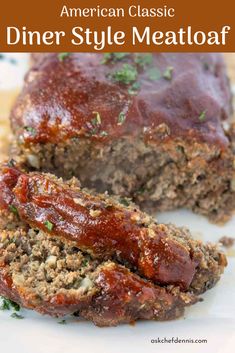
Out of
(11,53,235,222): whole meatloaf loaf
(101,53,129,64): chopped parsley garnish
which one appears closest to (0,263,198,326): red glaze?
(11,53,235,222): whole meatloaf loaf

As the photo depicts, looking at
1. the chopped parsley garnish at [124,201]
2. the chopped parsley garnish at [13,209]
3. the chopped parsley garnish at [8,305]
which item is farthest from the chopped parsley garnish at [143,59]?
the chopped parsley garnish at [8,305]

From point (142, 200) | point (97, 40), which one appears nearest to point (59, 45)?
point (97, 40)

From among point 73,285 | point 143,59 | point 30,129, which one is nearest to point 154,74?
point 143,59

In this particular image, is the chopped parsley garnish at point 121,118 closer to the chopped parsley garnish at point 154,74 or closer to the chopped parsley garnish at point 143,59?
the chopped parsley garnish at point 154,74

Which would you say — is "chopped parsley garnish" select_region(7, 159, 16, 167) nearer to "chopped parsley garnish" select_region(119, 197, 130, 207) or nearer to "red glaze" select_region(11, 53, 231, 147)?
"red glaze" select_region(11, 53, 231, 147)

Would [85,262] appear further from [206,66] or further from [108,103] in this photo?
[206,66]

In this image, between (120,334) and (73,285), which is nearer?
(73,285)
